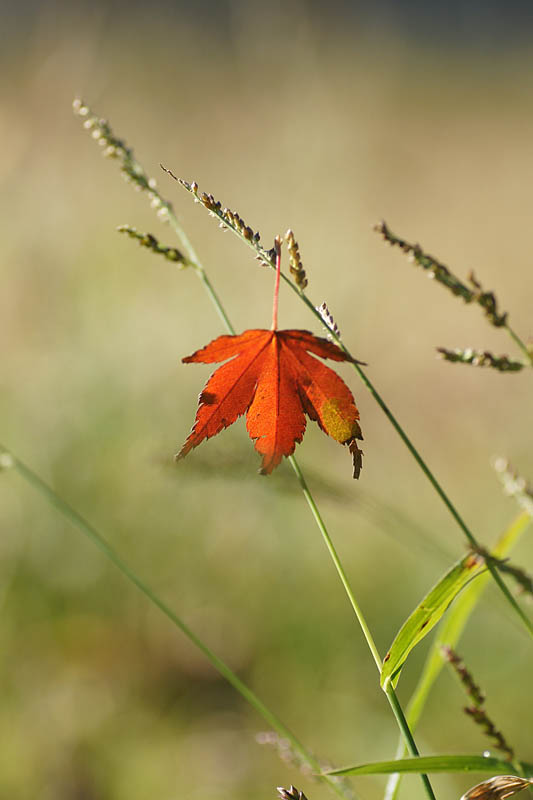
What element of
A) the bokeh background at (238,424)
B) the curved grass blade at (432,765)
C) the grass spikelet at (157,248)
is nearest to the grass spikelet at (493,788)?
the curved grass blade at (432,765)

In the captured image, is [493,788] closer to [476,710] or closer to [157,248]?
[476,710]

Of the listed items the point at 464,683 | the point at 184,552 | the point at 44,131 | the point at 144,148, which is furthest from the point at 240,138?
the point at 464,683

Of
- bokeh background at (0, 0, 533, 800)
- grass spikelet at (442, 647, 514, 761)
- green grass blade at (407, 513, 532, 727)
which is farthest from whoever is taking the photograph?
bokeh background at (0, 0, 533, 800)

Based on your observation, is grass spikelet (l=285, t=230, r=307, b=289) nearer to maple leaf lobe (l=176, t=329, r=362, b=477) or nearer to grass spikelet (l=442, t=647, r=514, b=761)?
maple leaf lobe (l=176, t=329, r=362, b=477)

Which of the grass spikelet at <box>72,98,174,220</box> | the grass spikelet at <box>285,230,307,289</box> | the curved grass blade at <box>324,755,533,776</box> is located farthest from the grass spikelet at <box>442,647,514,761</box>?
the grass spikelet at <box>72,98,174,220</box>

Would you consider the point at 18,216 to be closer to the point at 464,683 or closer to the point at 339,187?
the point at 339,187

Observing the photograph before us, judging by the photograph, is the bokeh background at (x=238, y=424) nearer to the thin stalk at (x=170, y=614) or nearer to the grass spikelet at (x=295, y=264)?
the thin stalk at (x=170, y=614)
